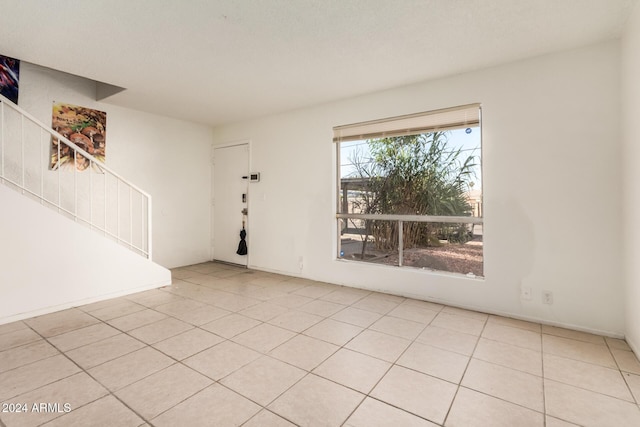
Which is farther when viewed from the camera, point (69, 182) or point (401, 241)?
point (69, 182)

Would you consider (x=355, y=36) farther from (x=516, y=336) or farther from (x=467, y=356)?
(x=516, y=336)

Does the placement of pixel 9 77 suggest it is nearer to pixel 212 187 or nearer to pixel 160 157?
pixel 160 157

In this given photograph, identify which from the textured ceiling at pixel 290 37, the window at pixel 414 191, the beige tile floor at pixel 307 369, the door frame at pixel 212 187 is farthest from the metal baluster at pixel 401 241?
the door frame at pixel 212 187

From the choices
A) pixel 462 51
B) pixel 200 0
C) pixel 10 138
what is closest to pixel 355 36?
pixel 462 51

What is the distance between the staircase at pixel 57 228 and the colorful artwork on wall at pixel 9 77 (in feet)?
0.53

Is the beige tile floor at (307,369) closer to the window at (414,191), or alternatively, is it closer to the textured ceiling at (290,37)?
the window at (414,191)

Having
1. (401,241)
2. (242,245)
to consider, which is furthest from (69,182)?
(401,241)

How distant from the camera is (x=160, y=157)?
4.90 metres

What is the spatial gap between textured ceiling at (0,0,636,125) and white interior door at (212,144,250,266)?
1748 mm

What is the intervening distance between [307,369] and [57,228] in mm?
2958

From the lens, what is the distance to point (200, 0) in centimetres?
211

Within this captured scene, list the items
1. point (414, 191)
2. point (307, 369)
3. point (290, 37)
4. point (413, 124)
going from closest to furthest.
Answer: point (307, 369) → point (290, 37) → point (413, 124) → point (414, 191)

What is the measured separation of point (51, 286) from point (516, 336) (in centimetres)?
445

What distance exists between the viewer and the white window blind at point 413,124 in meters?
3.26
